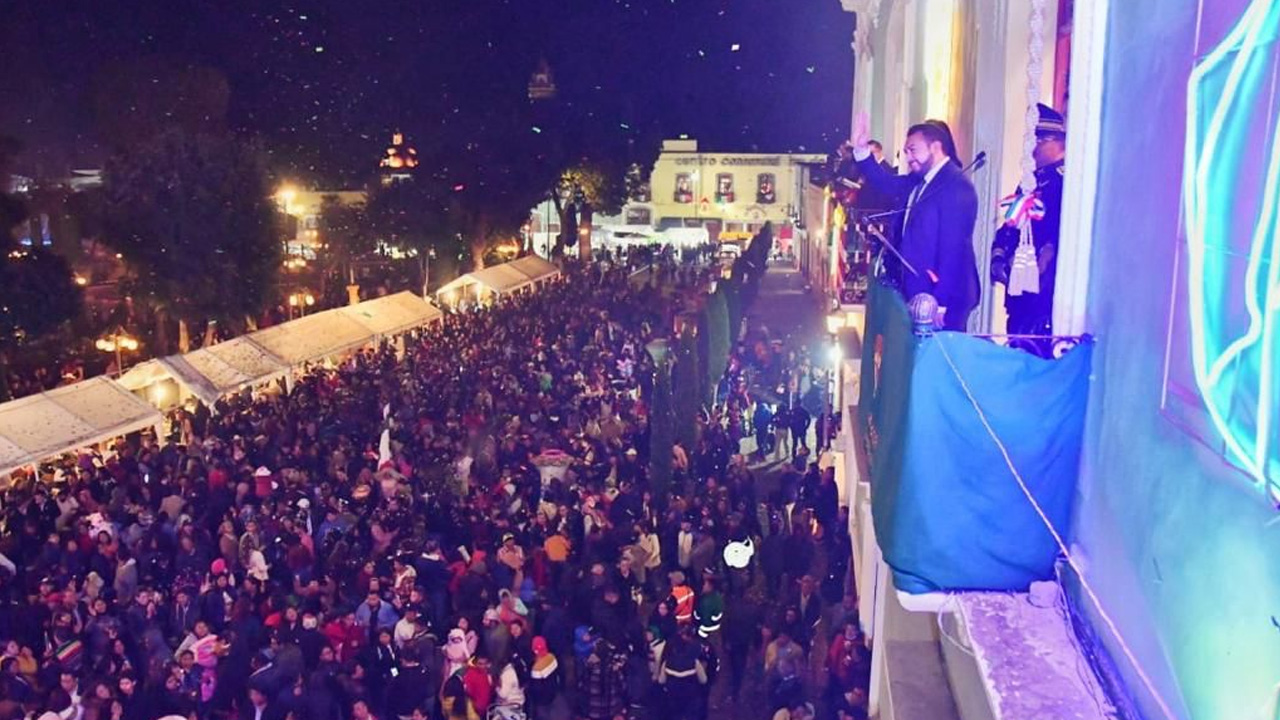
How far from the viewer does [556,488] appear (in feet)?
43.9

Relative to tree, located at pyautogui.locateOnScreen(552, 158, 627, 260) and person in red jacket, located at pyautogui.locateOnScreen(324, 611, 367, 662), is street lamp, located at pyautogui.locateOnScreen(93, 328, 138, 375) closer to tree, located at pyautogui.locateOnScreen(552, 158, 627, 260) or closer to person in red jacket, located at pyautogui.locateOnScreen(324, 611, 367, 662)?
person in red jacket, located at pyautogui.locateOnScreen(324, 611, 367, 662)

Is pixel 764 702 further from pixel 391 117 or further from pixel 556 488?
pixel 391 117

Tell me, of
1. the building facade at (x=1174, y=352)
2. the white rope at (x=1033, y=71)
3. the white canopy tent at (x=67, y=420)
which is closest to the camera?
the building facade at (x=1174, y=352)

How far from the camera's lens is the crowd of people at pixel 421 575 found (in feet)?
29.2

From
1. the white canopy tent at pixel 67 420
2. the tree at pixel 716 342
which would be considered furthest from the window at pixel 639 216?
the white canopy tent at pixel 67 420

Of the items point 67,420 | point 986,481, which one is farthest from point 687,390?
point 986,481

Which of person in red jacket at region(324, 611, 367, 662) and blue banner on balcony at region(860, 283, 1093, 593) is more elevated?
blue banner on balcony at region(860, 283, 1093, 593)

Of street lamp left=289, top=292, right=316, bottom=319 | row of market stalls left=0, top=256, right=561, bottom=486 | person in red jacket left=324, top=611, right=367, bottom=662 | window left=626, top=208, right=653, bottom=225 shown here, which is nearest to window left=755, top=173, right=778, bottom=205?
window left=626, top=208, right=653, bottom=225

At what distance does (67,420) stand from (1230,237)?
609 inches

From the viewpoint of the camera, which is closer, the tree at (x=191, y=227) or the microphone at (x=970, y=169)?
the microphone at (x=970, y=169)

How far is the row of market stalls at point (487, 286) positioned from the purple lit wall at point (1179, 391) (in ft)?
93.4

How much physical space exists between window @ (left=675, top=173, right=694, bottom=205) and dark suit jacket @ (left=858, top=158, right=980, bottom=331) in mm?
68002

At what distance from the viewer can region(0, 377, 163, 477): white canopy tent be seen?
46.2 ft

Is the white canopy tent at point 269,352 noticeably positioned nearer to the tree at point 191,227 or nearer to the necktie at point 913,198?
the tree at point 191,227
